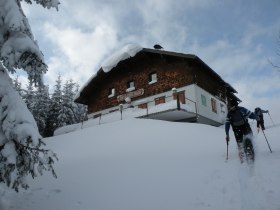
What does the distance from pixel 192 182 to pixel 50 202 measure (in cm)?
326

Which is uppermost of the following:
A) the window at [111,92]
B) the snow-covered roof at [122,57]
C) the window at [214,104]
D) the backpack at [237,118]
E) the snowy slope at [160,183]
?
the snow-covered roof at [122,57]

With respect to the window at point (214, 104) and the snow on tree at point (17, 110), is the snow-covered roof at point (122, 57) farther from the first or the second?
the snow on tree at point (17, 110)

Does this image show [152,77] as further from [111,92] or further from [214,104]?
[214,104]

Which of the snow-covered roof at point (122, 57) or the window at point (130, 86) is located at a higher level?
the snow-covered roof at point (122, 57)

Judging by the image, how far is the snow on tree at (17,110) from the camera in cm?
559

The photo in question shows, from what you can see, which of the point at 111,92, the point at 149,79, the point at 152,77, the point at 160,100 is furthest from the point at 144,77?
the point at 111,92

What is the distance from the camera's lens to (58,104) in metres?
44.4

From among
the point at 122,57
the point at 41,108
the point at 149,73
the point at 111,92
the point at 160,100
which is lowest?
the point at 160,100

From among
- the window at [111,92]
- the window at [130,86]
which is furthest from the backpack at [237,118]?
the window at [111,92]

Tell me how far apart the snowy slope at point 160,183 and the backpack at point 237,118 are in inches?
41.9

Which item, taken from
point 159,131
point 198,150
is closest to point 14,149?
point 198,150

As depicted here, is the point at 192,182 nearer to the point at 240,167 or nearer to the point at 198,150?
the point at 240,167

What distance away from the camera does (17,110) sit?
5840 millimetres

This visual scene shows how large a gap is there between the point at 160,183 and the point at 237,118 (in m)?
3.12
